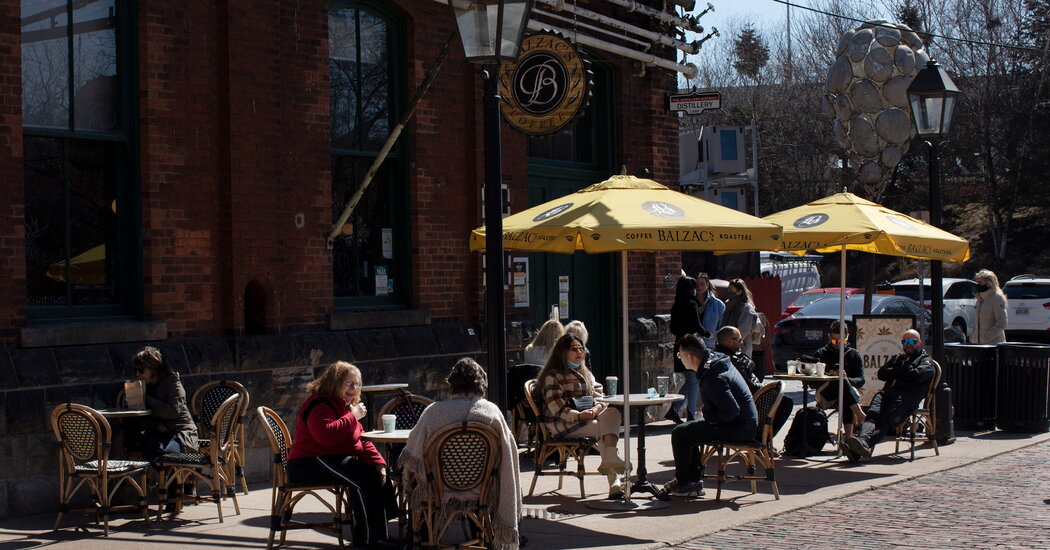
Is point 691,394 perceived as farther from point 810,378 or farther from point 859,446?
point 859,446

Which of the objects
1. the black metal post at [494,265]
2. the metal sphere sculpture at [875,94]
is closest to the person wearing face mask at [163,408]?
the black metal post at [494,265]

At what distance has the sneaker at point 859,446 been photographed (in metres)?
11.7

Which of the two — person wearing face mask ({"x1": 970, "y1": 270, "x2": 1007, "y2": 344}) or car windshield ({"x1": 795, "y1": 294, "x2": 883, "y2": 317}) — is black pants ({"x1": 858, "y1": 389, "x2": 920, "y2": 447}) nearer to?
person wearing face mask ({"x1": 970, "y1": 270, "x2": 1007, "y2": 344})

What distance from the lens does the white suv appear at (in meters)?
27.3

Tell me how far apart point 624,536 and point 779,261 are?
26140 mm

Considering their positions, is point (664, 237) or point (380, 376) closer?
point (664, 237)

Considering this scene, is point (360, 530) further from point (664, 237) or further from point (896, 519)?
point (896, 519)

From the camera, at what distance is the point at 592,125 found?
15.5m

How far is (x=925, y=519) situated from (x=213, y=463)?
5188mm

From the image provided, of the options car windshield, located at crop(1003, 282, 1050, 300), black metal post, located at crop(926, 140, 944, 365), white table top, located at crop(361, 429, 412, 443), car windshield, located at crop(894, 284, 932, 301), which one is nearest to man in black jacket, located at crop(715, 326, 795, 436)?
black metal post, located at crop(926, 140, 944, 365)

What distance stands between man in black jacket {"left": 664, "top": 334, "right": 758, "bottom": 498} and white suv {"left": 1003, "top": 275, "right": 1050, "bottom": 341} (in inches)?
771

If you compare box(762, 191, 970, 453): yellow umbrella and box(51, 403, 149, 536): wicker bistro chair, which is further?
box(762, 191, 970, 453): yellow umbrella

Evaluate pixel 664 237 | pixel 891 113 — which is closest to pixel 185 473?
pixel 664 237

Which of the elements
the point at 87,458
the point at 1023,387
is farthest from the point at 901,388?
the point at 87,458
